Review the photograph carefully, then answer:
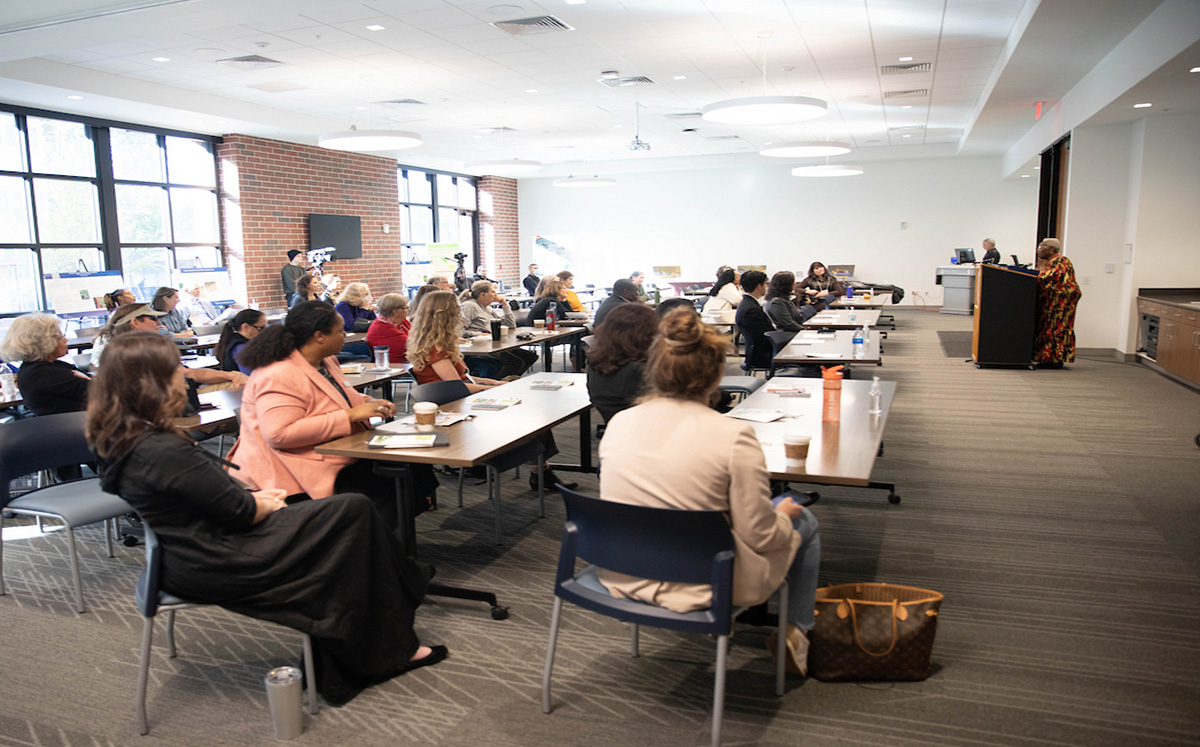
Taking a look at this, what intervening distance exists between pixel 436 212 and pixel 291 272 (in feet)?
→ 18.5

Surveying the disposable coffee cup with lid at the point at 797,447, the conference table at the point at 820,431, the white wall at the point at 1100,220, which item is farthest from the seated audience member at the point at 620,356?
the white wall at the point at 1100,220

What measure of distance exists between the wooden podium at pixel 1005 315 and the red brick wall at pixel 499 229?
11.9 meters

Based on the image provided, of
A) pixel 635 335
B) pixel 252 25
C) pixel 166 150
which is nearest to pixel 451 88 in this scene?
pixel 252 25

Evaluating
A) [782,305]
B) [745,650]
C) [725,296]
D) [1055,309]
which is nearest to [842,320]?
[782,305]

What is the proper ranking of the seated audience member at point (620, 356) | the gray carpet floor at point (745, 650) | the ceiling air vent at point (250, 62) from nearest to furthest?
the gray carpet floor at point (745, 650)
the seated audience member at point (620, 356)
the ceiling air vent at point (250, 62)

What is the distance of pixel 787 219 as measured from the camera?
18.3 meters

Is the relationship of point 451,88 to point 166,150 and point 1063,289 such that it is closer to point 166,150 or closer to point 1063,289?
point 166,150

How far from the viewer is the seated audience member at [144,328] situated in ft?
15.1

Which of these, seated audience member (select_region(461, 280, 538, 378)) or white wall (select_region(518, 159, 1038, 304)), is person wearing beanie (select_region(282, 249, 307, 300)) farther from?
white wall (select_region(518, 159, 1038, 304))

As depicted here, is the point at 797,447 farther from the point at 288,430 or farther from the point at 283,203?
the point at 283,203

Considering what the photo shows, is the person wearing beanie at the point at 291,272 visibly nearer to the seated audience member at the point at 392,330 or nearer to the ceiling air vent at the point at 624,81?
the ceiling air vent at the point at 624,81

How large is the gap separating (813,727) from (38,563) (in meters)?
3.66

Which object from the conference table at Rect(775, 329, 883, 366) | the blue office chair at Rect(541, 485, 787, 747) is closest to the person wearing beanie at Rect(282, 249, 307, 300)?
the conference table at Rect(775, 329, 883, 366)

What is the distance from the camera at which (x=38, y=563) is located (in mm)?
3865
